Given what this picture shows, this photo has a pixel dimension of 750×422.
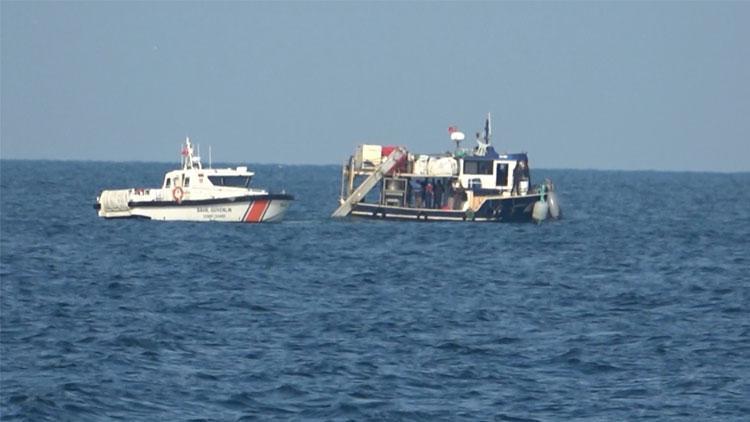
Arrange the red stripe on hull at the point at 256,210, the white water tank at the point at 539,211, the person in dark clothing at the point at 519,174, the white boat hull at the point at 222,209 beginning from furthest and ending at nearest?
the white water tank at the point at 539,211 < the person in dark clothing at the point at 519,174 < the red stripe on hull at the point at 256,210 < the white boat hull at the point at 222,209

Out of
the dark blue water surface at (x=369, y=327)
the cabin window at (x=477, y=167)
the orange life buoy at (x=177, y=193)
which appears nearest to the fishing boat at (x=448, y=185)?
the cabin window at (x=477, y=167)

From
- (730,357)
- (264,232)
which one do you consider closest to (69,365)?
(730,357)

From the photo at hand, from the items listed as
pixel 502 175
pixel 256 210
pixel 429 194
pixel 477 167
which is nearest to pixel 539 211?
pixel 502 175

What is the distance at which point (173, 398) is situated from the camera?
2653cm

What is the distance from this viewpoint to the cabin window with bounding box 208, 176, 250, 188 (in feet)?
225

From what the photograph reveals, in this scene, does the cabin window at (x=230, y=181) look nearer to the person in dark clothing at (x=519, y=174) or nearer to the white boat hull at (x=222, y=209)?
the white boat hull at (x=222, y=209)

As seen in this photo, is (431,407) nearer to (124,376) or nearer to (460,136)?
(124,376)

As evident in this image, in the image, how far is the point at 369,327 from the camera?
35.4m

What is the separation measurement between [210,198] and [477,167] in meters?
Answer: 12.5

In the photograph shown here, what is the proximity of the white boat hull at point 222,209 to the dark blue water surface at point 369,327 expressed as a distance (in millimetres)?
2450

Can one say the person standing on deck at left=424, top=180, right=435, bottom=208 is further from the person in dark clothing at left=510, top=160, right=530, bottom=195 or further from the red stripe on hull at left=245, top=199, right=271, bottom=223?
the red stripe on hull at left=245, top=199, right=271, bottom=223

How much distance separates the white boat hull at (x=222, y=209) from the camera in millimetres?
67938

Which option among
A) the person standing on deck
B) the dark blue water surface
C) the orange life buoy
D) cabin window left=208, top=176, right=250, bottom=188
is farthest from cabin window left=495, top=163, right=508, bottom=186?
the orange life buoy

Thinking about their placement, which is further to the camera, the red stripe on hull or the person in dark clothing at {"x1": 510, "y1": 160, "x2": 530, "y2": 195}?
the person in dark clothing at {"x1": 510, "y1": 160, "x2": 530, "y2": 195}
